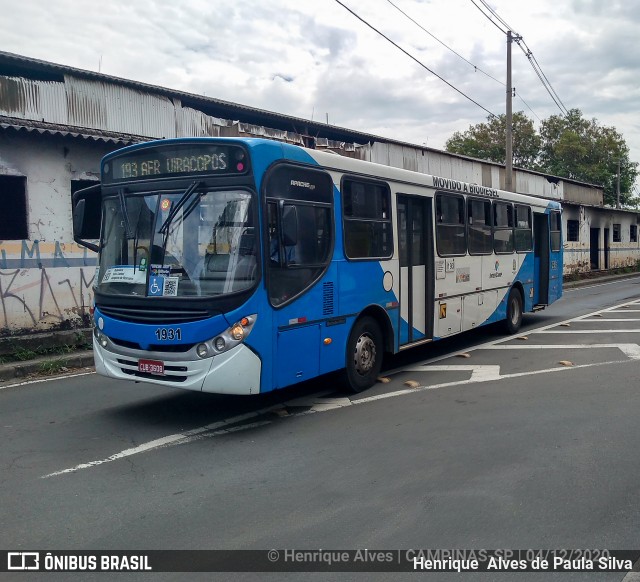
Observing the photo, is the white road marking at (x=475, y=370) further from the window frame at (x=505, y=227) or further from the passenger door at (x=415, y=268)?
the window frame at (x=505, y=227)

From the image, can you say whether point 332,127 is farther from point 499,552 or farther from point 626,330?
point 499,552

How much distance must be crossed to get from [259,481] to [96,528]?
4.31ft

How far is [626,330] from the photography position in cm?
1300

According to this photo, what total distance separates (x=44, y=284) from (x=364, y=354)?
716cm

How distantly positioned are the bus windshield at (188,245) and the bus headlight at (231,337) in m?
0.34

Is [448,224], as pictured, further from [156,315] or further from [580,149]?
[580,149]

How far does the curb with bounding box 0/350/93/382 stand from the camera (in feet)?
32.1

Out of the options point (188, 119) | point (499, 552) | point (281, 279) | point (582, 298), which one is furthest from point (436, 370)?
point (582, 298)

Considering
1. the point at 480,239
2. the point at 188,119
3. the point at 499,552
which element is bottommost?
the point at 499,552

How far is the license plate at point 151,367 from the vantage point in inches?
247

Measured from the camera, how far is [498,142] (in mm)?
46750

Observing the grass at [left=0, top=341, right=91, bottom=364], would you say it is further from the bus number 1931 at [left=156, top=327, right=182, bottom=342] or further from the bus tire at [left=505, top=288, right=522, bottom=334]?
the bus tire at [left=505, top=288, right=522, bottom=334]

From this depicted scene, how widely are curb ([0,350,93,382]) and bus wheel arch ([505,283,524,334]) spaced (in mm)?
8132

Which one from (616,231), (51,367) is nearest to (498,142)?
(616,231)
